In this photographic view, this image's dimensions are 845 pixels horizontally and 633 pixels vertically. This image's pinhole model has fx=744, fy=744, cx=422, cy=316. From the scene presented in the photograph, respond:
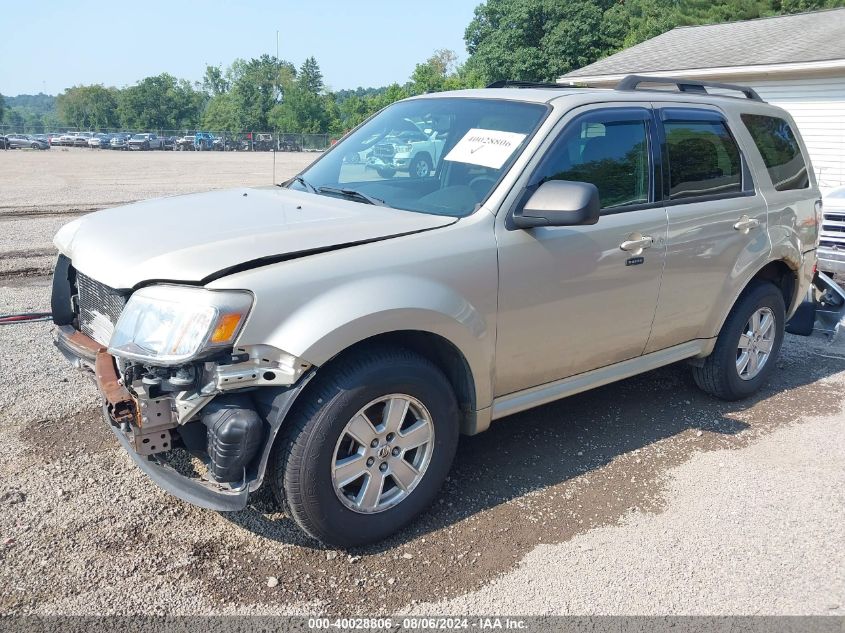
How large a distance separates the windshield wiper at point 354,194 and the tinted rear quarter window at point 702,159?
1773 millimetres

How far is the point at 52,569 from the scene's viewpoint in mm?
3102

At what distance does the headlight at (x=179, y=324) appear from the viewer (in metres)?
2.79

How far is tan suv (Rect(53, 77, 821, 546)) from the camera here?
2.91 meters

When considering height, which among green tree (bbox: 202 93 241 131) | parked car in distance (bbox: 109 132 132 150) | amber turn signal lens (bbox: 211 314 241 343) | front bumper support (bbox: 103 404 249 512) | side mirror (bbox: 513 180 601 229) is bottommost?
front bumper support (bbox: 103 404 249 512)

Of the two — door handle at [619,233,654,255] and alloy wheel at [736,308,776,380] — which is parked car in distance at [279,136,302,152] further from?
door handle at [619,233,654,255]

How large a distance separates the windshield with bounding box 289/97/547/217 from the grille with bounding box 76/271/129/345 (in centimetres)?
133

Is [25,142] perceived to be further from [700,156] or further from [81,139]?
[700,156]

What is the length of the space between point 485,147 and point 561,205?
674 mm

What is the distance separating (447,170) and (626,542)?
2064 millimetres

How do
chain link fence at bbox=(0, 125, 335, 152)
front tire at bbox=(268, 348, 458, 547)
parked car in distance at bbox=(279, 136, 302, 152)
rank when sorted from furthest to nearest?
chain link fence at bbox=(0, 125, 335, 152)
parked car in distance at bbox=(279, 136, 302, 152)
front tire at bbox=(268, 348, 458, 547)

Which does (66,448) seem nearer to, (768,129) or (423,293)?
(423,293)

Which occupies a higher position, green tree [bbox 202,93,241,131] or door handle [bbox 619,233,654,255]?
green tree [bbox 202,93,241,131]

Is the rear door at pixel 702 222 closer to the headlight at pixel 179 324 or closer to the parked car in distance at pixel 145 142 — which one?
the headlight at pixel 179 324

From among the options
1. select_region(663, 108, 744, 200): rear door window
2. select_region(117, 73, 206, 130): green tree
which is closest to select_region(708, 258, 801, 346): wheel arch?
select_region(663, 108, 744, 200): rear door window
